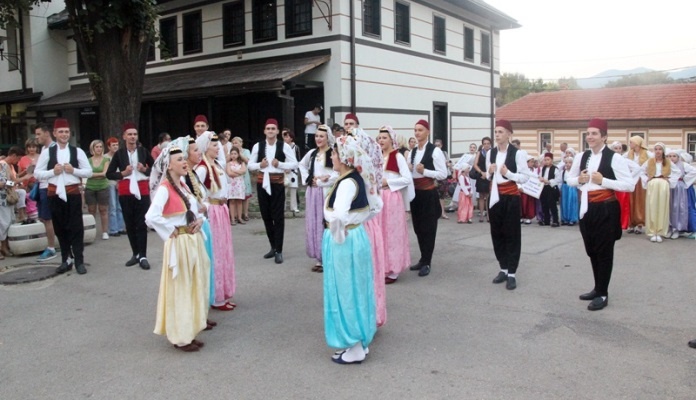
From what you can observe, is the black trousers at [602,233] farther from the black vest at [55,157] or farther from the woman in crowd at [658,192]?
the black vest at [55,157]

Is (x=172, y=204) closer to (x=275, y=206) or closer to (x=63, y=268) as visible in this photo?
(x=275, y=206)

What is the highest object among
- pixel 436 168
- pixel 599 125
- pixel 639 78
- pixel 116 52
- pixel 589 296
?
pixel 639 78

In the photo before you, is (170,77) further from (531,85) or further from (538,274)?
(531,85)

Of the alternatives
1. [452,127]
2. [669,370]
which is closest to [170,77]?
[452,127]

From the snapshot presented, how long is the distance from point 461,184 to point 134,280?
24.8ft

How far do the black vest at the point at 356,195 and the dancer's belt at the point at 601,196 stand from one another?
2835 millimetres

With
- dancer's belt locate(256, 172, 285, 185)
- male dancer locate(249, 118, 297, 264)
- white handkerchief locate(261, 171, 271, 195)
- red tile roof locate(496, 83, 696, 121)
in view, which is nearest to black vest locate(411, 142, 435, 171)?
male dancer locate(249, 118, 297, 264)

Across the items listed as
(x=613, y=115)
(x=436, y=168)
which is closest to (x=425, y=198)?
(x=436, y=168)

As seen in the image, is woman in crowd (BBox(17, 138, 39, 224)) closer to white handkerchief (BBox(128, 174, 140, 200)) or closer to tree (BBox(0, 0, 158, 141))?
tree (BBox(0, 0, 158, 141))

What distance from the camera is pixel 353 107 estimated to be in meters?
16.4

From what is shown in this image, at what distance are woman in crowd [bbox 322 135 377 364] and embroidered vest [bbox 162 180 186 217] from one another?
1.33m

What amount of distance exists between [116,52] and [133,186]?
18.8 ft

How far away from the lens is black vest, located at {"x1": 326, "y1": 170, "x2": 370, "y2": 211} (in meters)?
4.96

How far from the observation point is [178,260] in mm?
5242
